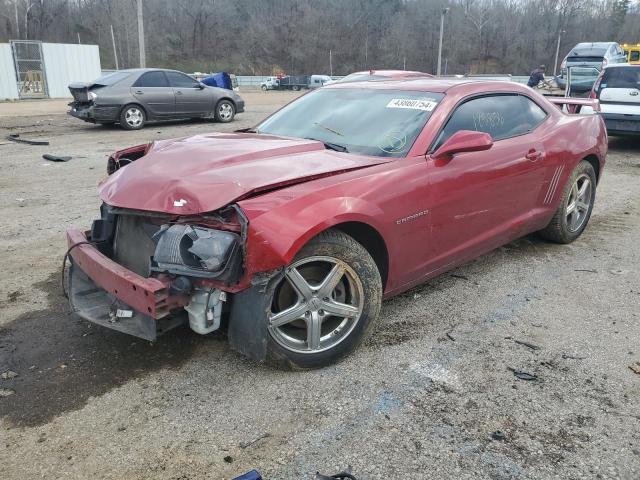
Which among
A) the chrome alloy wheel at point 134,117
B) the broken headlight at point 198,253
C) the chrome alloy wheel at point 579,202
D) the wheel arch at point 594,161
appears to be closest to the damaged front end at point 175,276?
the broken headlight at point 198,253

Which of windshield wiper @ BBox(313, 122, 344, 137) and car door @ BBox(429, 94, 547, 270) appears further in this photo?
windshield wiper @ BBox(313, 122, 344, 137)

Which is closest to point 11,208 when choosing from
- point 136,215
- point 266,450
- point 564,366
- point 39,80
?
point 136,215

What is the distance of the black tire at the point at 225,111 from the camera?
584 inches

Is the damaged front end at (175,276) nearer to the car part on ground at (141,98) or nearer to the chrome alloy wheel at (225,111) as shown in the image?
the car part on ground at (141,98)

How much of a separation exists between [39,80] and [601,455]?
29854 millimetres

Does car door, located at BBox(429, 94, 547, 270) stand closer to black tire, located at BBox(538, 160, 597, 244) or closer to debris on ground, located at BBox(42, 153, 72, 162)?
black tire, located at BBox(538, 160, 597, 244)

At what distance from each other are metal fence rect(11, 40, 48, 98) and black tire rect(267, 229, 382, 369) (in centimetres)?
2777

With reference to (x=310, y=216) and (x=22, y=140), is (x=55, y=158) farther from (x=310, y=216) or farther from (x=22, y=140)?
(x=310, y=216)

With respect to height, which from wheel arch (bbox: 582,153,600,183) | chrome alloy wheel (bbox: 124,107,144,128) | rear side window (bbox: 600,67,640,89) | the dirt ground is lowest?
the dirt ground

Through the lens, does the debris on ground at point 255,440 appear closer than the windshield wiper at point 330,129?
Yes

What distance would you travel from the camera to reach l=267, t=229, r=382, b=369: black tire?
2879 mm

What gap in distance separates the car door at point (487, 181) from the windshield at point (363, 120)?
209 mm

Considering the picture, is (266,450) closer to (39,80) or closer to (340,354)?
(340,354)

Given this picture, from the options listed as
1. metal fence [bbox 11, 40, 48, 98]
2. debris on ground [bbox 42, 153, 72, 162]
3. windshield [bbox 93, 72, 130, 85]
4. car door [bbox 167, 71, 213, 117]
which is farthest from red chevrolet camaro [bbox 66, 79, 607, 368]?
metal fence [bbox 11, 40, 48, 98]
